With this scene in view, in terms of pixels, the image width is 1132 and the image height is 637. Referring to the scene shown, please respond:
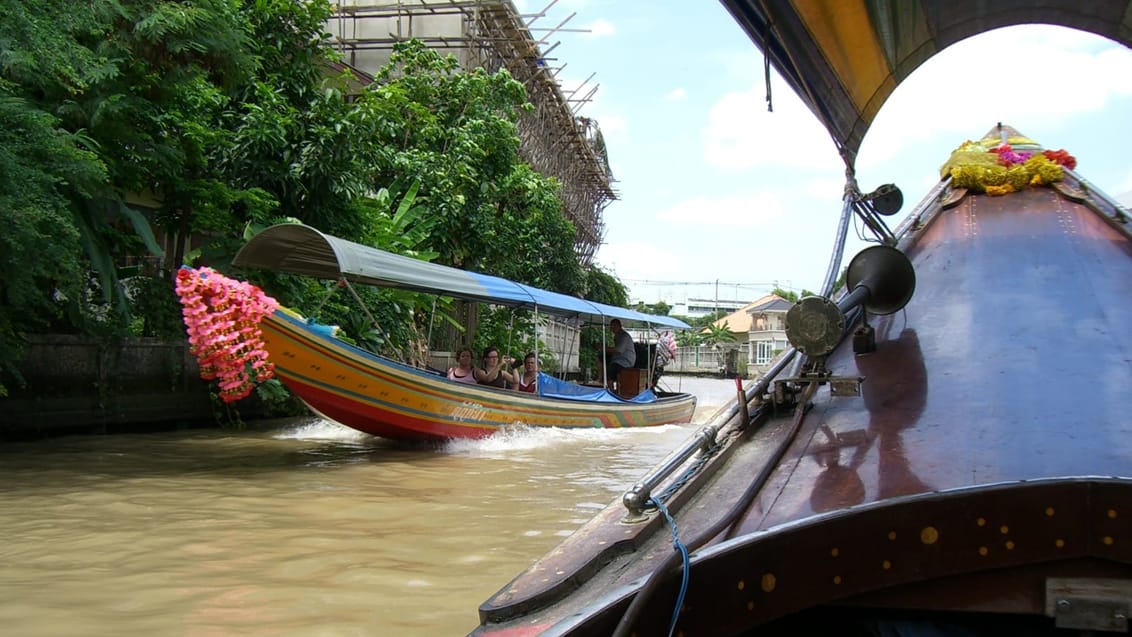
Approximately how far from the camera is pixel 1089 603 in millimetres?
1488

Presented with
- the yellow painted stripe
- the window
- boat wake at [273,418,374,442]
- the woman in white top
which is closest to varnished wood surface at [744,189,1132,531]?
the yellow painted stripe

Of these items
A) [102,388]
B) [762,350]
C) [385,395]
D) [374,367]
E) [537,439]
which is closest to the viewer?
[374,367]

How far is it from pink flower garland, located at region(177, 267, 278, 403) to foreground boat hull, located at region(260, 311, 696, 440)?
0.19 meters

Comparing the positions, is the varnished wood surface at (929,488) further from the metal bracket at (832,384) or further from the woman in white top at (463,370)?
the woman in white top at (463,370)

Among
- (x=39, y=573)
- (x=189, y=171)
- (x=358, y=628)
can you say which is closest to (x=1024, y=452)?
(x=358, y=628)

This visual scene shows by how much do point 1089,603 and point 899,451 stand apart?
0.67 metres

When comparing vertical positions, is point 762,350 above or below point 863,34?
below

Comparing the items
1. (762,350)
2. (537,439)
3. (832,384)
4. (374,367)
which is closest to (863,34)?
(832,384)

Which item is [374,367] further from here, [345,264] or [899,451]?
[899,451]

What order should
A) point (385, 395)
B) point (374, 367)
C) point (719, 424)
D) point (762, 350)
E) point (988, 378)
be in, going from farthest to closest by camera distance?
point (762, 350) < point (385, 395) < point (374, 367) < point (988, 378) < point (719, 424)

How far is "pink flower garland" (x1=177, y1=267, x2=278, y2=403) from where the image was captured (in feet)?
18.7

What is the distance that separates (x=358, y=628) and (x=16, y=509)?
118 inches

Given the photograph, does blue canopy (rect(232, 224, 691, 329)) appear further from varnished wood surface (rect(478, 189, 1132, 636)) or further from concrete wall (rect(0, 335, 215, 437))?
varnished wood surface (rect(478, 189, 1132, 636))

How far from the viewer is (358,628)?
2934mm
